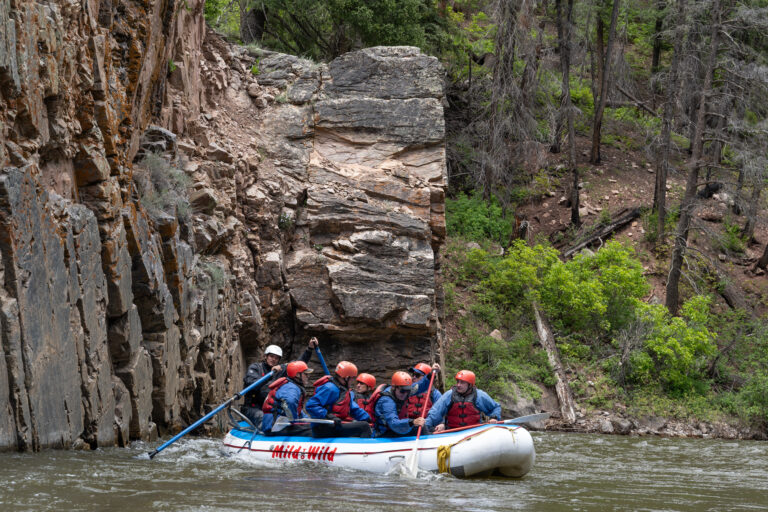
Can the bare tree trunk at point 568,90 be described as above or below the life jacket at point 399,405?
above

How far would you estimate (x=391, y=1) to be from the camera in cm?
2320

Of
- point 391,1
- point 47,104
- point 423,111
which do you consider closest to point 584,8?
point 391,1

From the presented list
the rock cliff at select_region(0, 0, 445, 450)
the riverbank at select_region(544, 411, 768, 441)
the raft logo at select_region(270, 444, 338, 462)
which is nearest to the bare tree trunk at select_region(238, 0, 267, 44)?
the rock cliff at select_region(0, 0, 445, 450)

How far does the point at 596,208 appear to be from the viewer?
2767cm

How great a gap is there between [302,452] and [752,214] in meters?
19.3

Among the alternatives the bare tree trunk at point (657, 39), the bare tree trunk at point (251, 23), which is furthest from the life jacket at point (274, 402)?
the bare tree trunk at point (657, 39)

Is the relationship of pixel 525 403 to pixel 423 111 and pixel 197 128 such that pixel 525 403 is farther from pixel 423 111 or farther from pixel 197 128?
pixel 197 128

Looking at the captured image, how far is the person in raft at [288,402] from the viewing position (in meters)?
11.6

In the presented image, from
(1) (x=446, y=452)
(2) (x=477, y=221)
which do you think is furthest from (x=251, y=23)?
(1) (x=446, y=452)

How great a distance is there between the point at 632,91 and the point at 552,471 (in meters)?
24.1

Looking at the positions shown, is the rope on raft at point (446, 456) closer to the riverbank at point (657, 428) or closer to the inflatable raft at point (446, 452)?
the inflatable raft at point (446, 452)

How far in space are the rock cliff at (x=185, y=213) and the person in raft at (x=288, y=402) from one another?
1.73 metres

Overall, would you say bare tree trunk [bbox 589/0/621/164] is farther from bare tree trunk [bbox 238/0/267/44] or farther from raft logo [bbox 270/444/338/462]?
raft logo [bbox 270/444/338/462]

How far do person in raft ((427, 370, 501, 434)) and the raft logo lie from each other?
1449 mm
